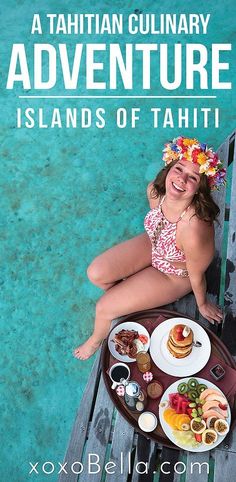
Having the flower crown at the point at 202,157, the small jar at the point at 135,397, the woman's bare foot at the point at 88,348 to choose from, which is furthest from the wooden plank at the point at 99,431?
the flower crown at the point at 202,157

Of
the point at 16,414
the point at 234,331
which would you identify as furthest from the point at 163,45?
the point at 16,414

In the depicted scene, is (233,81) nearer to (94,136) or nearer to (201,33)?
(201,33)

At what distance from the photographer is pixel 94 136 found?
170 inches

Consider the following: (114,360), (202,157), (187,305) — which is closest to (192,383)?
(114,360)

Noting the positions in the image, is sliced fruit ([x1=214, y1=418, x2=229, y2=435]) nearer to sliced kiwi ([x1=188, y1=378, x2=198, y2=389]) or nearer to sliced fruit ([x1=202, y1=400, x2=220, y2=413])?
sliced fruit ([x1=202, y1=400, x2=220, y2=413])

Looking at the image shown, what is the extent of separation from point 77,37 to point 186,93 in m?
1.03

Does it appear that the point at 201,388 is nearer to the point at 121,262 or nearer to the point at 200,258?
the point at 200,258

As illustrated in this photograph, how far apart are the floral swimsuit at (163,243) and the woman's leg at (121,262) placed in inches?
4.8

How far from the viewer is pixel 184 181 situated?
2.54m

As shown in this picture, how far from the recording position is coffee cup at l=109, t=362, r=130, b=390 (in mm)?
2564

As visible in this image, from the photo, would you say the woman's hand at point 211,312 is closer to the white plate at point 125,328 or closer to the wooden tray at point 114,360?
the wooden tray at point 114,360

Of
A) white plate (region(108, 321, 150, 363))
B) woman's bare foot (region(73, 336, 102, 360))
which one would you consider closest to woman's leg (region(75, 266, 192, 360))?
white plate (region(108, 321, 150, 363))

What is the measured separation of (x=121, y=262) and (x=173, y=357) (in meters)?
0.67

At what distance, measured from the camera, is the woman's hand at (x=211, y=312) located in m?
2.78
